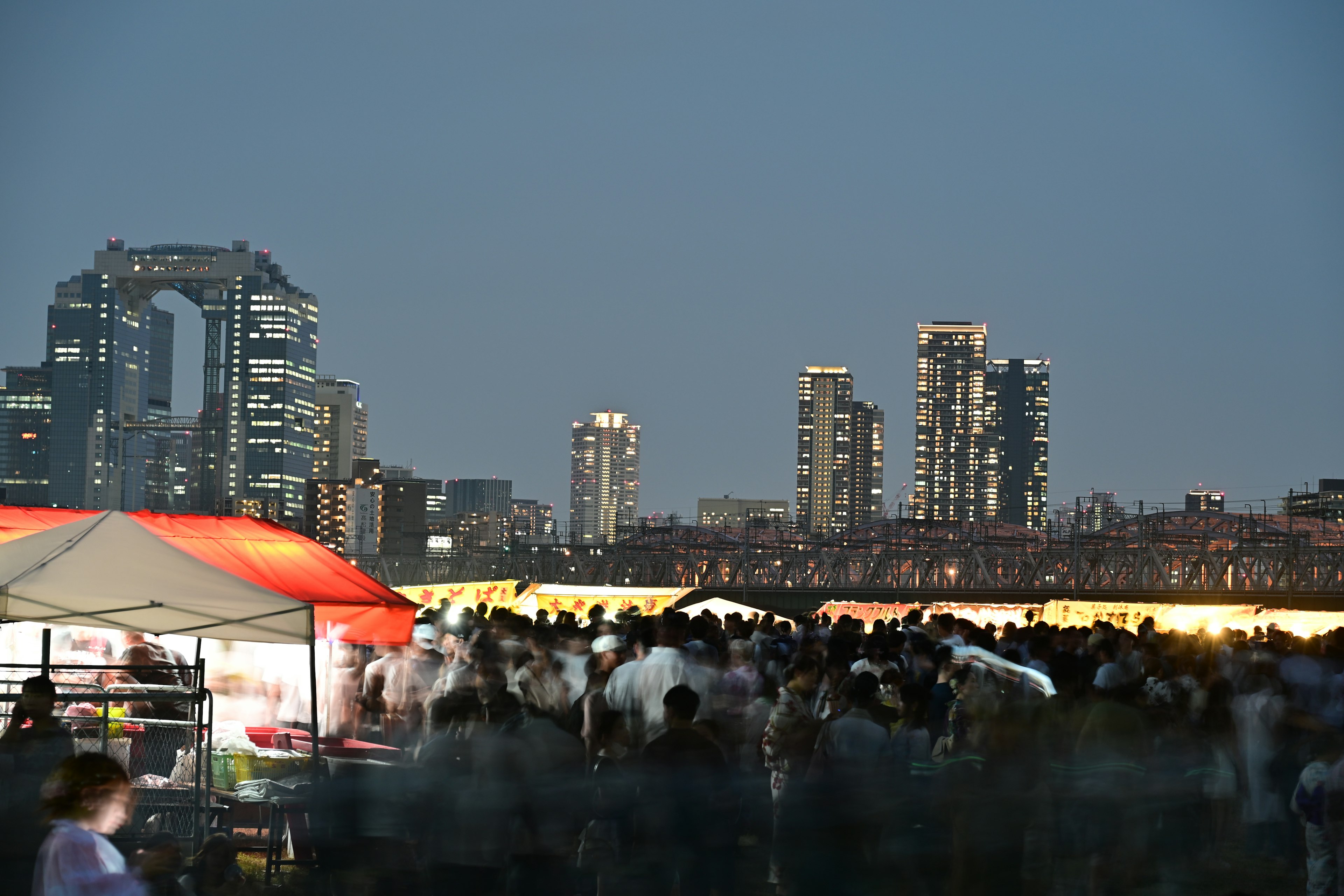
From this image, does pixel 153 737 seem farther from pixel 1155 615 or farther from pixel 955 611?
pixel 1155 615

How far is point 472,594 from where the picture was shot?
24.0 metres

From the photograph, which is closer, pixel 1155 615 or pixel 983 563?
pixel 1155 615

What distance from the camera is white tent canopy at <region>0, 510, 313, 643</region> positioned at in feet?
28.5

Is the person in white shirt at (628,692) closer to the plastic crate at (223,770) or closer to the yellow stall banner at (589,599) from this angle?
the plastic crate at (223,770)

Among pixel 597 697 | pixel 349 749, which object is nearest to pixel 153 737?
pixel 349 749

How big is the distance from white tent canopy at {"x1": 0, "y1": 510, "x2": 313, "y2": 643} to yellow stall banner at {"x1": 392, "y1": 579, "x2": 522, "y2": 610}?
14.2 metres

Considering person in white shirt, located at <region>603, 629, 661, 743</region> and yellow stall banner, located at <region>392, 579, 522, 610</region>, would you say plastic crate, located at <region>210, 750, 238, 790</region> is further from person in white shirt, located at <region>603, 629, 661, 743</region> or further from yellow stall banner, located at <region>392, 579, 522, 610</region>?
yellow stall banner, located at <region>392, 579, 522, 610</region>

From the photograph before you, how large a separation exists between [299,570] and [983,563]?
160 ft

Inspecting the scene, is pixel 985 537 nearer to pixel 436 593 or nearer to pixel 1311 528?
pixel 1311 528

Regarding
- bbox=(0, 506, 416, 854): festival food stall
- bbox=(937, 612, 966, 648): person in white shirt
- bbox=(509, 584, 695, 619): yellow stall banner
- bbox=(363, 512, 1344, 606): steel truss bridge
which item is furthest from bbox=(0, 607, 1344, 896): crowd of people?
bbox=(363, 512, 1344, 606): steel truss bridge

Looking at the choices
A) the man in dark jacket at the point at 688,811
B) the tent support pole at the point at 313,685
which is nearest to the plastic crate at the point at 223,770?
the tent support pole at the point at 313,685

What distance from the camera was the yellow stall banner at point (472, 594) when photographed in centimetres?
2356

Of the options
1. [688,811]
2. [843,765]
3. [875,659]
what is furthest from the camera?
[875,659]

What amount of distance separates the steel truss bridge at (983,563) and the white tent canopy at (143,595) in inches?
1108
